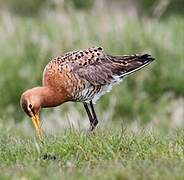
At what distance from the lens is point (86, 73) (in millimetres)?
9656

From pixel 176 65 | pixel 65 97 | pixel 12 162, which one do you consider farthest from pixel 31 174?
pixel 176 65

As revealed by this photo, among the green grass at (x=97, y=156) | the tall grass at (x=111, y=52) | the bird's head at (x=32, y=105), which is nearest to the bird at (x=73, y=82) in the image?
the bird's head at (x=32, y=105)

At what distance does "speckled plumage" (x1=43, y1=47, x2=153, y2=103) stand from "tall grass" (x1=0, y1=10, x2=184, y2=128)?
3557mm

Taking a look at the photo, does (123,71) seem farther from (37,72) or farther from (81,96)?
(37,72)

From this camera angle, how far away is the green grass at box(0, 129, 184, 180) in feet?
21.4

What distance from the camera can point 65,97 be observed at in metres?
9.56

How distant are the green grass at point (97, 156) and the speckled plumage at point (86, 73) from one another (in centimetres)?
117

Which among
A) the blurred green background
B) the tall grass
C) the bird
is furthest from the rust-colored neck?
the tall grass

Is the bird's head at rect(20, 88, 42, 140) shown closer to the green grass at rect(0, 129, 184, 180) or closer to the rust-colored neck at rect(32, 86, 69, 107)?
the rust-colored neck at rect(32, 86, 69, 107)

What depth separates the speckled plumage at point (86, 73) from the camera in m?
9.54

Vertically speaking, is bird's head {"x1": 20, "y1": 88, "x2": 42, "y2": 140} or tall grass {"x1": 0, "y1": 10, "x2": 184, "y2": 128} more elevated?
bird's head {"x1": 20, "y1": 88, "x2": 42, "y2": 140}

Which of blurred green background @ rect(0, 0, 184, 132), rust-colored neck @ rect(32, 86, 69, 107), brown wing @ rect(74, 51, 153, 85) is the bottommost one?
blurred green background @ rect(0, 0, 184, 132)

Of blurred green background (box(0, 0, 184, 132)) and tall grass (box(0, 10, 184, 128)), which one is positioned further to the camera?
tall grass (box(0, 10, 184, 128))

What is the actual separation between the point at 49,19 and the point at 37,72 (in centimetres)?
280
